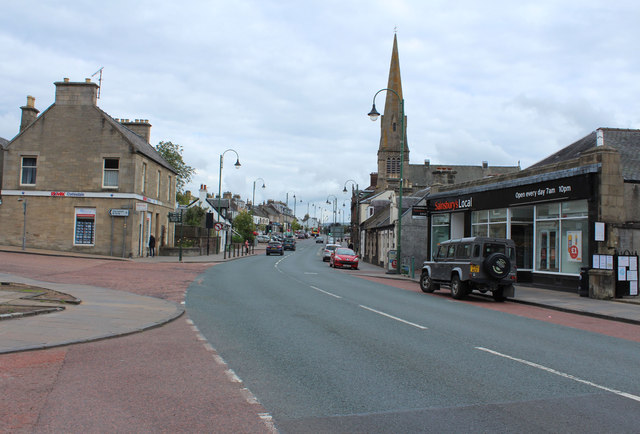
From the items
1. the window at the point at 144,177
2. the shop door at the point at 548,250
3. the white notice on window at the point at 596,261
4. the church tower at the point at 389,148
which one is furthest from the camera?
the church tower at the point at 389,148

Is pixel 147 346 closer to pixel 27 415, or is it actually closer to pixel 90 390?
pixel 90 390

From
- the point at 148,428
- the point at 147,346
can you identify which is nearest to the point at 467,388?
the point at 148,428

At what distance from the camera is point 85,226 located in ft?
111

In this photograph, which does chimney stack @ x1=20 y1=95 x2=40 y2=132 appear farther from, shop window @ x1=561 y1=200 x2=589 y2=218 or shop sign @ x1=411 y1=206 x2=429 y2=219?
shop window @ x1=561 y1=200 x2=589 y2=218

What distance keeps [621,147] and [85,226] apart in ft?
104

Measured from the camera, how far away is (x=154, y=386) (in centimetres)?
594

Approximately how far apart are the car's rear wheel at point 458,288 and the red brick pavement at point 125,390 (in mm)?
10945

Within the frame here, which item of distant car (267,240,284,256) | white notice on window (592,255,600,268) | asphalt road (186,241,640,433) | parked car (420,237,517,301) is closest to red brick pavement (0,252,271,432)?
asphalt road (186,241,640,433)

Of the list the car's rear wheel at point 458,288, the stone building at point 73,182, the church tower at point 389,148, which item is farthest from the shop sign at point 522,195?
the church tower at point 389,148

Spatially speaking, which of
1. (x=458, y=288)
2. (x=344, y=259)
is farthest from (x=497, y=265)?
(x=344, y=259)

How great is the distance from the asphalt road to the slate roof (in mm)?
10748

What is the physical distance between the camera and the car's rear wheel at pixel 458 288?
1725cm

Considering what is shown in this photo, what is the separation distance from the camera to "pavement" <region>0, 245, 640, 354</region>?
8.17 m

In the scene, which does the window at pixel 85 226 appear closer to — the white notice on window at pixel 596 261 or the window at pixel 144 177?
the window at pixel 144 177
